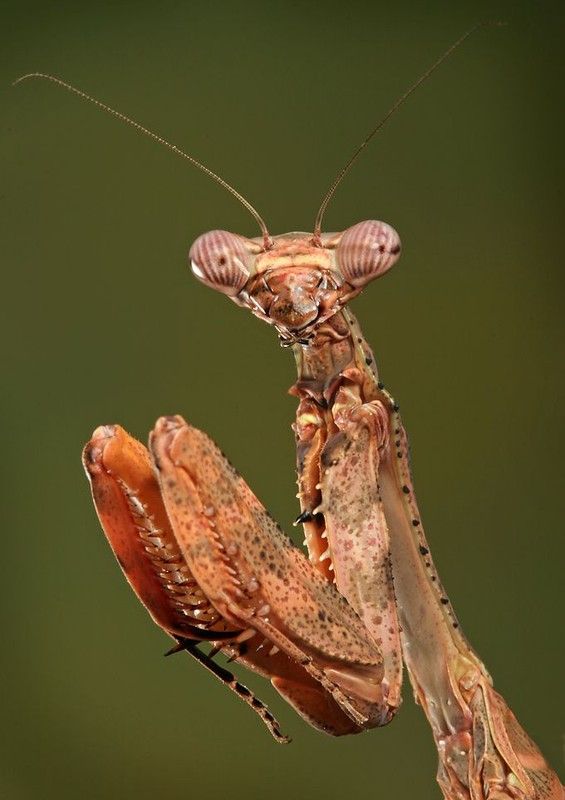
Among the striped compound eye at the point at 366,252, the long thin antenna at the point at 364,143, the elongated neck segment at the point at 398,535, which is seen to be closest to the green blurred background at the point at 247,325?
the long thin antenna at the point at 364,143

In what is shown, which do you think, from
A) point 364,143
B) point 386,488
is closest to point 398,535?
point 386,488

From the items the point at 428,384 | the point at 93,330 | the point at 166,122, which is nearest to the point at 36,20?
the point at 166,122

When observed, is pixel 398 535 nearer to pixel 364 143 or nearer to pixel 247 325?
pixel 364 143

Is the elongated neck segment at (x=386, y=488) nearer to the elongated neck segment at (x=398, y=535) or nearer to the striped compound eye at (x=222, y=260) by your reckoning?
the elongated neck segment at (x=398, y=535)

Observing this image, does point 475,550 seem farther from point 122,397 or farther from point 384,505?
point 384,505

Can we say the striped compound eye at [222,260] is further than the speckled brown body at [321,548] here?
Yes

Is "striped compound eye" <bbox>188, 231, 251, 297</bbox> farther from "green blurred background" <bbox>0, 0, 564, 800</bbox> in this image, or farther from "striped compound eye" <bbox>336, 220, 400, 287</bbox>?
"green blurred background" <bbox>0, 0, 564, 800</bbox>

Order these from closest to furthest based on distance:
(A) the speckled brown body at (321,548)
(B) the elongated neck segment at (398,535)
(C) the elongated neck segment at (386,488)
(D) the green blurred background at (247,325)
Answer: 1. (A) the speckled brown body at (321,548)
2. (B) the elongated neck segment at (398,535)
3. (C) the elongated neck segment at (386,488)
4. (D) the green blurred background at (247,325)
